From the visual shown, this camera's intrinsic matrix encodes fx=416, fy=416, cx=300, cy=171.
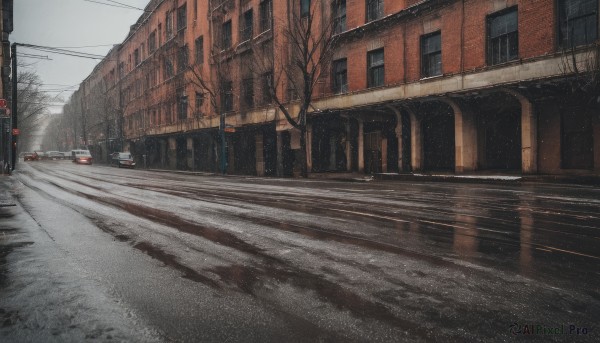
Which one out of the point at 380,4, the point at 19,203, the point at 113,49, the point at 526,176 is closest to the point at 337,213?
the point at 19,203

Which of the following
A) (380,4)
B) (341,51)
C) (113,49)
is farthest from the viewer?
(113,49)

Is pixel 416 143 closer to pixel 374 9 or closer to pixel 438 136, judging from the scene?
pixel 438 136

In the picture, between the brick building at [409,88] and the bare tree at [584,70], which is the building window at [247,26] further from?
the bare tree at [584,70]

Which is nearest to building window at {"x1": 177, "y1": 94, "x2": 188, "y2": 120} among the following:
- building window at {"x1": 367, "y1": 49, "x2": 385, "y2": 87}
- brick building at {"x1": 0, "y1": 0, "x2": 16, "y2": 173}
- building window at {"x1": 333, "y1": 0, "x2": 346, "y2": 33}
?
brick building at {"x1": 0, "y1": 0, "x2": 16, "y2": 173}

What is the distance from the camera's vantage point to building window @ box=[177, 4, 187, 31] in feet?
129

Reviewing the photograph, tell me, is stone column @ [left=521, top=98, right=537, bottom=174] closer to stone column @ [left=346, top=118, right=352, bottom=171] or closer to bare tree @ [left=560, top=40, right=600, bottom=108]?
bare tree @ [left=560, top=40, right=600, bottom=108]

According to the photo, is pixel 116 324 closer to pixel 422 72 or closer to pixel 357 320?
pixel 357 320

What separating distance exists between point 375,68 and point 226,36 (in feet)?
52.8

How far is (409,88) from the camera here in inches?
786

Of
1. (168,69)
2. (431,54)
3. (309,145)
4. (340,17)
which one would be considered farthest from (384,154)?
(168,69)

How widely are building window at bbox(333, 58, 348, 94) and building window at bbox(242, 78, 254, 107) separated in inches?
320

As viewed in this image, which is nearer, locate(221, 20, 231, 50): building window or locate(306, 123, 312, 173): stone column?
locate(306, 123, 312, 173): stone column

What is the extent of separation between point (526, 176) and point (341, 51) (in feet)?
41.3

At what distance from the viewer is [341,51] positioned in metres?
24.0
